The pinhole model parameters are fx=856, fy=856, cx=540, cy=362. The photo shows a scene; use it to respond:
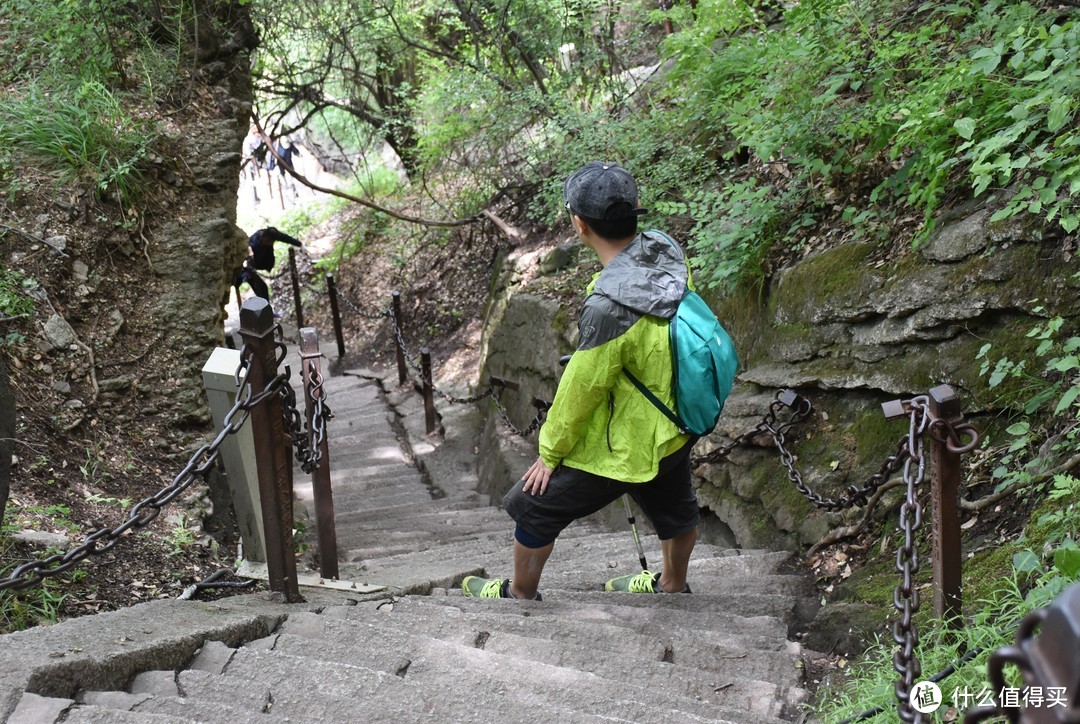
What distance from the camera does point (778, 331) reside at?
16.1 feet

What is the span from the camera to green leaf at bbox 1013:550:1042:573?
239 cm

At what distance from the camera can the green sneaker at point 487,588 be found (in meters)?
3.58

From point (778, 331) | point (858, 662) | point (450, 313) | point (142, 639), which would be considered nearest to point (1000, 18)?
point (778, 331)

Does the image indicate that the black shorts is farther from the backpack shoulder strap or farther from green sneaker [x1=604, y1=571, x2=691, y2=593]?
green sneaker [x1=604, y1=571, x2=691, y2=593]

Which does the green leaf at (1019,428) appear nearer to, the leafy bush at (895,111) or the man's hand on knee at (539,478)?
the leafy bush at (895,111)

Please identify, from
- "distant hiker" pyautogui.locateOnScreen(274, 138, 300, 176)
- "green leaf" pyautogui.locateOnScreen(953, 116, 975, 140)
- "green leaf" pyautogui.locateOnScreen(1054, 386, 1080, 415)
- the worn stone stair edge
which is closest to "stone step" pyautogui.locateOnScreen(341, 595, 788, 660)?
the worn stone stair edge

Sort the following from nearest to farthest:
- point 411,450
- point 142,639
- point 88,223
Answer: point 142,639 < point 88,223 < point 411,450

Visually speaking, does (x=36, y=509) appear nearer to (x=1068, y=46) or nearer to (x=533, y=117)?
(x=1068, y=46)

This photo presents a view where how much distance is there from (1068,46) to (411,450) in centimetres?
787

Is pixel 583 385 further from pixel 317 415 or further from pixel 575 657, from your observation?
pixel 317 415

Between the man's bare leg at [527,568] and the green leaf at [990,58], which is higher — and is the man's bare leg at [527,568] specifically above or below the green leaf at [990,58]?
below

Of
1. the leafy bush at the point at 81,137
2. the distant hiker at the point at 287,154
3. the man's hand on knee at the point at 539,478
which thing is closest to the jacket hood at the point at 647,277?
the man's hand on knee at the point at 539,478
